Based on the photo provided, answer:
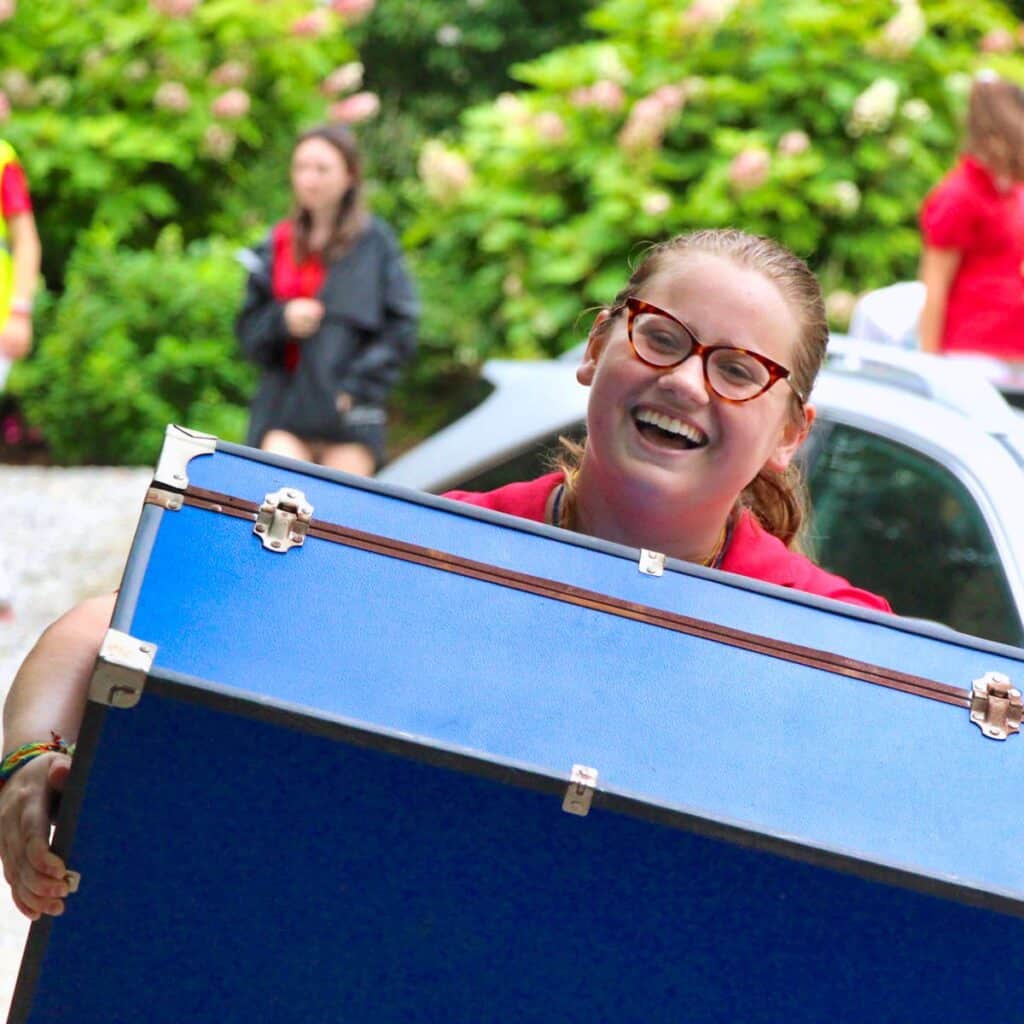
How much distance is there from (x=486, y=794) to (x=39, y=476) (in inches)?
295

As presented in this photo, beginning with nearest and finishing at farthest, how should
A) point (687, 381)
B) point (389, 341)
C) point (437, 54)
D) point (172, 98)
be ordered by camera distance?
point (687, 381) → point (389, 341) → point (172, 98) → point (437, 54)

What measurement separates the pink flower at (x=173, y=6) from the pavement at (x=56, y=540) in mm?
2590

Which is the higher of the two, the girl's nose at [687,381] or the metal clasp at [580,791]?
the girl's nose at [687,381]

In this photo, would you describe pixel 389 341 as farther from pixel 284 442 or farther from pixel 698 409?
pixel 698 409

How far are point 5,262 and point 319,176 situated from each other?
1088 millimetres

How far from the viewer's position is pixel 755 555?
2021 mm

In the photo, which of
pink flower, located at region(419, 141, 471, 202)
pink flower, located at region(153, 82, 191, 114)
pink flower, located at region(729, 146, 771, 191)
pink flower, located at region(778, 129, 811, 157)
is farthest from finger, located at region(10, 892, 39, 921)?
pink flower, located at region(153, 82, 191, 114)

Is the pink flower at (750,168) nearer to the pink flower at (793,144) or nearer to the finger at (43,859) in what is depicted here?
the pink flower at (793,144)

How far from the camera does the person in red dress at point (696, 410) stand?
6.25ft

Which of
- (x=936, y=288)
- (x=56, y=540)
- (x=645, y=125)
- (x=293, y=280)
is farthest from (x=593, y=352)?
(x=645, y=125)

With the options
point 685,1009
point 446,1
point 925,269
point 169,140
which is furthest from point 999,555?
point 446,1

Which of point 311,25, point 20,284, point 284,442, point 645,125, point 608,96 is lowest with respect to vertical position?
point 284,442

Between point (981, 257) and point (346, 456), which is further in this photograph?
point (346, 456)

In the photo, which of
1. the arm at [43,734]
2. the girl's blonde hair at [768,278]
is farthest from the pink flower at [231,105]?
the arm at [43,734]
